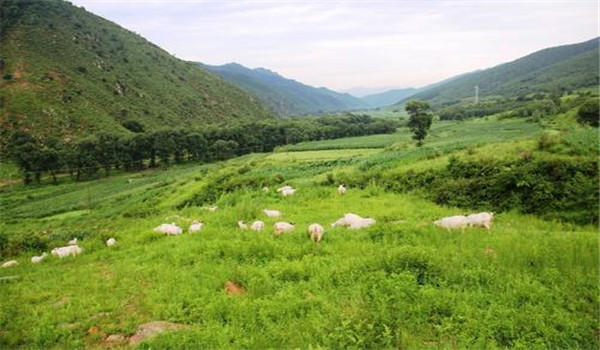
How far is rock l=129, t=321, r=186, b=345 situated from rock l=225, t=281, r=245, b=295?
157 cm

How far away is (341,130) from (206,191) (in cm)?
8577

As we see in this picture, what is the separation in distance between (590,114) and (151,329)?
4975cm

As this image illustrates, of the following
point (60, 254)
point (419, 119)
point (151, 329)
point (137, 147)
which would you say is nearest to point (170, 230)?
point (60, 254)

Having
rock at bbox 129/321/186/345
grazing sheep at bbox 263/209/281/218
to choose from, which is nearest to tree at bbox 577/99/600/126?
grazing sheep at bbox 263/209/281/218

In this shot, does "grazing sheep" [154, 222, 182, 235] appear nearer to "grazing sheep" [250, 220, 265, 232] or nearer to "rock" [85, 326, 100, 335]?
"grazing sheep" [250, 220, 265, 232]

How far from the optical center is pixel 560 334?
6.86m

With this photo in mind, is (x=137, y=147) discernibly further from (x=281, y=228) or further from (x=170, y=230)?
(x=281, y=228)

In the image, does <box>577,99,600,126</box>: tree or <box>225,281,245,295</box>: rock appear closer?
<box>225,281,245,295</box>: rock

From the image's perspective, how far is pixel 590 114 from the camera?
137 ft

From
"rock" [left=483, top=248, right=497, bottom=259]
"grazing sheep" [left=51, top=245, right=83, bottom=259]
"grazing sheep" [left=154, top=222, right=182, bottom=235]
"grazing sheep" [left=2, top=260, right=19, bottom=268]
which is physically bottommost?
"grazing sheep" [left=2, top=260, right=19, bottom=268]

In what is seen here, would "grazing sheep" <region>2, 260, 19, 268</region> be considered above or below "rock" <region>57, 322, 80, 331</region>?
below

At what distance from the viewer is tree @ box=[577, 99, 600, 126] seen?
132ft

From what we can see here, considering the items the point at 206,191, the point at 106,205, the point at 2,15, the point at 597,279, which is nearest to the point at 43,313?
the point at 597,279

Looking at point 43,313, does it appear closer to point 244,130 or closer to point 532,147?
point 532,147
